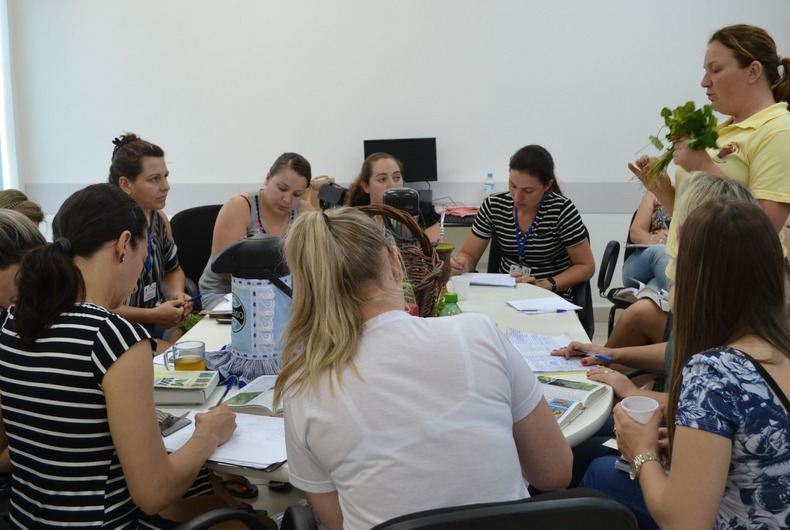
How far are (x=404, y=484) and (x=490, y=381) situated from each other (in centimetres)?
23

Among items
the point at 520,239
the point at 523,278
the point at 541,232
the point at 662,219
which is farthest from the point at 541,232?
the point at 662,219

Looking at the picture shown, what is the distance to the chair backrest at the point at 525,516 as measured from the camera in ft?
3.19

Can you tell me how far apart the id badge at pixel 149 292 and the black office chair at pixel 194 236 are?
68 centimetres

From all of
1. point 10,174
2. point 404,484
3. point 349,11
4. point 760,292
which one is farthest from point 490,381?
point 10,174

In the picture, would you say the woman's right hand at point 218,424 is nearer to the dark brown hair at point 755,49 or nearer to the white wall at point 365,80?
the dark brown hair at point 755,49

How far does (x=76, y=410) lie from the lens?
1.41m

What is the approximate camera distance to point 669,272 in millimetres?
2113

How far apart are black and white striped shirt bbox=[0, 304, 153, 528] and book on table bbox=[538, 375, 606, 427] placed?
1.00m

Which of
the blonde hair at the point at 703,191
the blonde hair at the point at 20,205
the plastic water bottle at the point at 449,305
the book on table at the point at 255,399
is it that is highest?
the blonde hair at the point at 703,191

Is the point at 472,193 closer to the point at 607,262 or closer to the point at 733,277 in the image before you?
the point at 607,262

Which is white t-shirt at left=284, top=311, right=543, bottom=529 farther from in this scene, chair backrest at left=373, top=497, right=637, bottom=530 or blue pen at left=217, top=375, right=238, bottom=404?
blue pen at left=217, top=375, right=238, bottom=404

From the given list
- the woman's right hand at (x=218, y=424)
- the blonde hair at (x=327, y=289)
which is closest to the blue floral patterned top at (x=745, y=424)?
the blonde hair at (x=327, y=289)

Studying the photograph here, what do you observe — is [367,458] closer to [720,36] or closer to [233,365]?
[233,365]

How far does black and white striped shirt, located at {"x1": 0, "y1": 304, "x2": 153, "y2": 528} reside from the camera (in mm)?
1405
